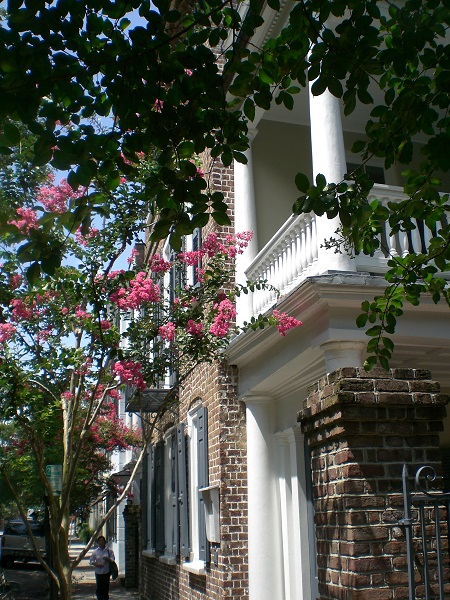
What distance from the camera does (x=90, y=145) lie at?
3.96 m

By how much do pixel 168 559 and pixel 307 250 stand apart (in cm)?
765

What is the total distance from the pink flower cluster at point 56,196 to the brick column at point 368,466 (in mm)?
5593

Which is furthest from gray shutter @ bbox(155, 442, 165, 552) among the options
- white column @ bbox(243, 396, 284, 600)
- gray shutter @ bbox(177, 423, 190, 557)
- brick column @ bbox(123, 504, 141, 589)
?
white column @ bbox(243, 396, 284, 600)

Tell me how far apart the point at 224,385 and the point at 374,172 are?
409cm

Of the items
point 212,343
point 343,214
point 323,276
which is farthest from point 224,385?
point 343,214

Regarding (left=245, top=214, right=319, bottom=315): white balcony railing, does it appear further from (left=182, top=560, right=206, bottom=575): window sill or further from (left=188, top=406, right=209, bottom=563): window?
(left=182, top=560, right=206, bottom=575): window sill

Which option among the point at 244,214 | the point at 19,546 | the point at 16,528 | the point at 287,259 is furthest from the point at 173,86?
the point at 16,528

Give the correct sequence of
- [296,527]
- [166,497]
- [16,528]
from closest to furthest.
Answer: [296,527] < [166,497] < [16,528]

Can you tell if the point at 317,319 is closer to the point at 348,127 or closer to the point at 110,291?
the point at 110,291

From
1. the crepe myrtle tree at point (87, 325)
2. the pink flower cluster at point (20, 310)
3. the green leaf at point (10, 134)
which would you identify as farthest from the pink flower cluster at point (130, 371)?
the green leaf at point (10, 134)

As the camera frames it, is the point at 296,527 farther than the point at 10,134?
Yes

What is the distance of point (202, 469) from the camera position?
11727 mm

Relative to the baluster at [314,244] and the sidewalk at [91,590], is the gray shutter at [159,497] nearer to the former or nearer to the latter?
the sidewalk at [91,590]

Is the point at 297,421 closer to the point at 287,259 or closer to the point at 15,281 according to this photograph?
the point at 287,259
